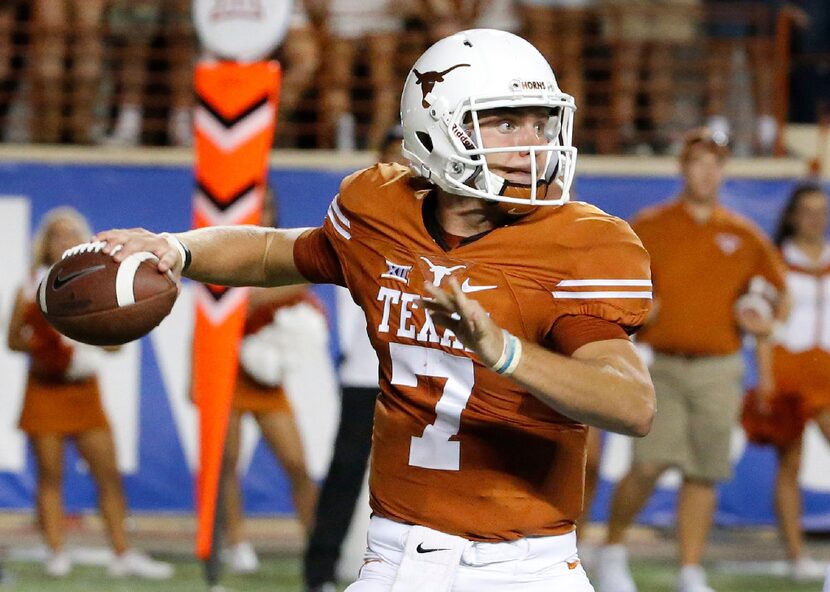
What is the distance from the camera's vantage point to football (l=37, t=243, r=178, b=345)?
3031 millimetres

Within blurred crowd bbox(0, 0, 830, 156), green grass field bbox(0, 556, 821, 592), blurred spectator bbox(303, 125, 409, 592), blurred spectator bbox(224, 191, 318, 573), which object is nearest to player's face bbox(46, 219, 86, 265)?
blurred spectator bbox(224, 191, 318, 573)

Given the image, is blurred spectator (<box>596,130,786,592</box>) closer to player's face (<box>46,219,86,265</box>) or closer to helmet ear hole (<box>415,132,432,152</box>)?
player's face (<box>46,219,86,265</box>)

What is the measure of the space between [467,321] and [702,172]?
12.5 feet

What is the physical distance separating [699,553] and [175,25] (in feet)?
14.2

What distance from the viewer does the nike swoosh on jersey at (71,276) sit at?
3.05m

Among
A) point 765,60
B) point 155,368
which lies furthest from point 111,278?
point 765,60

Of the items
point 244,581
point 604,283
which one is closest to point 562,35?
point 244,581

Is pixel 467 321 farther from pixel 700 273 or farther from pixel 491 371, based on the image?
pixel 700 273

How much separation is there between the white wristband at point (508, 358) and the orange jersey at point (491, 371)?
31 centimetres

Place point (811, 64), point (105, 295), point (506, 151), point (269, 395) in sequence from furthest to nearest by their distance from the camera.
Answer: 1. point (811, 64)
2. point (269, 395)
3. point (105, 295)
4. point (506, 151)

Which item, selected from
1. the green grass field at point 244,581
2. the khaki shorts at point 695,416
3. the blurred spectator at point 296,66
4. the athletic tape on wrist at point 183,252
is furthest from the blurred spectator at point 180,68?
the athletic tape on wrist at point 183,252

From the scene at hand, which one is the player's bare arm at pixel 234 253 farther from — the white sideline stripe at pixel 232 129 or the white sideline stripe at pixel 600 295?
the white sideline stripe at pixel 232 129

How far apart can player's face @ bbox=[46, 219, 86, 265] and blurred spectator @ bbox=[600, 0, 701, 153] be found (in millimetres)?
3152

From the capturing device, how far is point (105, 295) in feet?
9.92
